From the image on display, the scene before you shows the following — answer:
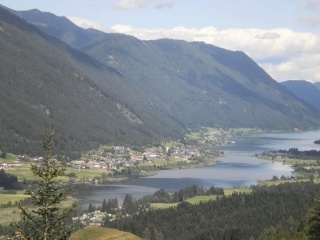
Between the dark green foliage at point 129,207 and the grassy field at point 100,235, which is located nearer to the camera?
the grassy field at point 100,235

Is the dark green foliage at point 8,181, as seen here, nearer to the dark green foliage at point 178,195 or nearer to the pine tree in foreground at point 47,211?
the dark green foliage at point 178,195

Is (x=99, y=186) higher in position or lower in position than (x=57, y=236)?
lower

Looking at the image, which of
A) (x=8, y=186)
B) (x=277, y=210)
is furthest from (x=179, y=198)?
(x=8, y=186)

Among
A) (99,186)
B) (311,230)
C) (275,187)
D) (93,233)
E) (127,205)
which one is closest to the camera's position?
(311,230)

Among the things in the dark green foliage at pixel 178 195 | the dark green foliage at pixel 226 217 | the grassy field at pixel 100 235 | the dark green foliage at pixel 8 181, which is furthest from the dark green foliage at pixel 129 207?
the dark green foliage at pixel 8 181

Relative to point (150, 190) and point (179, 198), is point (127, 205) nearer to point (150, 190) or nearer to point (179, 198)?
point (179, 198)

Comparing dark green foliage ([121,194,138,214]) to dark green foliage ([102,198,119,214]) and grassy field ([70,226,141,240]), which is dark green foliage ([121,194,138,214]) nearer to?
dark green foliage ([102,198,119,214])

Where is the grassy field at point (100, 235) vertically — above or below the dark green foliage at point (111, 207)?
above
